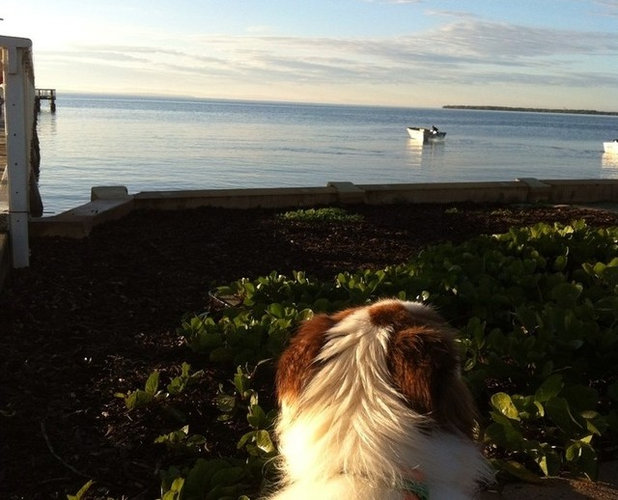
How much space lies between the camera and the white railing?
6.84 metres

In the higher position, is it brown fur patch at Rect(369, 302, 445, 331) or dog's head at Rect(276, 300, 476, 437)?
brown fur patch at Rect(369, 302, 445, 331)

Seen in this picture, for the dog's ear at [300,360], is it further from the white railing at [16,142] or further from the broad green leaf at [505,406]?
the white railing at [16,142]

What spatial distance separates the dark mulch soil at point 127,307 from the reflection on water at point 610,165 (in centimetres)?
2697

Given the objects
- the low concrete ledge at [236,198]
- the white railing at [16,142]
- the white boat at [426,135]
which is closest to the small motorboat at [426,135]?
the white boat at [426,135]

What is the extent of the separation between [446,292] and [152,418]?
2316mm

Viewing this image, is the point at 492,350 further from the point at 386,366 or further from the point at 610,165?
the point at 610,165

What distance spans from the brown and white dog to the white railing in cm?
546

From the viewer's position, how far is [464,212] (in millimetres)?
11672

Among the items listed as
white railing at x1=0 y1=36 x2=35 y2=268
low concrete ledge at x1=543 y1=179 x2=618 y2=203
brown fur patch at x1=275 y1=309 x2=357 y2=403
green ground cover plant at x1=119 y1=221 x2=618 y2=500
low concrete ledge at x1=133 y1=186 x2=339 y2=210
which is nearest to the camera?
brown fur patch at x1=275 y1=309 x2=357 y2=403

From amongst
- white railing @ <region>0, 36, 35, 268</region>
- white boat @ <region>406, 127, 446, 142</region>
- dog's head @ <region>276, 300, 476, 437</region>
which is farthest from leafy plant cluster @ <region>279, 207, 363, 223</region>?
white boat @ <region>406, 127, 446, 142</region>

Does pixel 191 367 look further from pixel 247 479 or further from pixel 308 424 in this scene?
pixel 308 424

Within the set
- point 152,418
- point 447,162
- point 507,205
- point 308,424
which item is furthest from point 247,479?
point 447,162

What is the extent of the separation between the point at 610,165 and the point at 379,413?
4657 cm

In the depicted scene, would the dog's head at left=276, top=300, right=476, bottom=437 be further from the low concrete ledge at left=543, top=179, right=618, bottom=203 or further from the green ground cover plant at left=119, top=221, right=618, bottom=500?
the low concrete ledge at left=543, top=179, right=618, bottom=203
